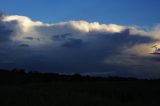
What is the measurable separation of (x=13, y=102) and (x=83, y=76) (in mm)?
54869

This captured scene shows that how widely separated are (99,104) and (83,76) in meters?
53.3

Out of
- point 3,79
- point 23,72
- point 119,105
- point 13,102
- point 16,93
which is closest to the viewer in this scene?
point 13,102

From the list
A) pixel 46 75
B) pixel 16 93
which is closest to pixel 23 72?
pixel 46 75

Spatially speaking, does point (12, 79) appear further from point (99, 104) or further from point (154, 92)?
point (99, 104)

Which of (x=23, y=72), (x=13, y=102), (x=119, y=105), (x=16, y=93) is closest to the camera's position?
(x=13, y=102)

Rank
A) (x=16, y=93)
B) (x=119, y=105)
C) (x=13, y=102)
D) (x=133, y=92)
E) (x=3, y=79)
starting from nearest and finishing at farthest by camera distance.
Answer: (x=13, y=102)
(x=119, y=105)
(x=16, y=93)
(x=133, y=92)
(x=3, y=79)

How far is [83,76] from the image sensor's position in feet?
263

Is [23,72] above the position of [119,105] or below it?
above

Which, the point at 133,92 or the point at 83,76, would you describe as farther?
the point at 83,76

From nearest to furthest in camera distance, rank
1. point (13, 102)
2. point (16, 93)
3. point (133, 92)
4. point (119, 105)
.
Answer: point (13, 102)
point (119, 105)
point (16, 93)
point (133, 92)

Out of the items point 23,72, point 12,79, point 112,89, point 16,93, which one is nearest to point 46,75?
point 23,72

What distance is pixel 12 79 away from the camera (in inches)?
2667

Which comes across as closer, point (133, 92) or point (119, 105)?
point (119, 105)

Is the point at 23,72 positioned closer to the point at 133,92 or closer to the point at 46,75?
the point at 46,75
